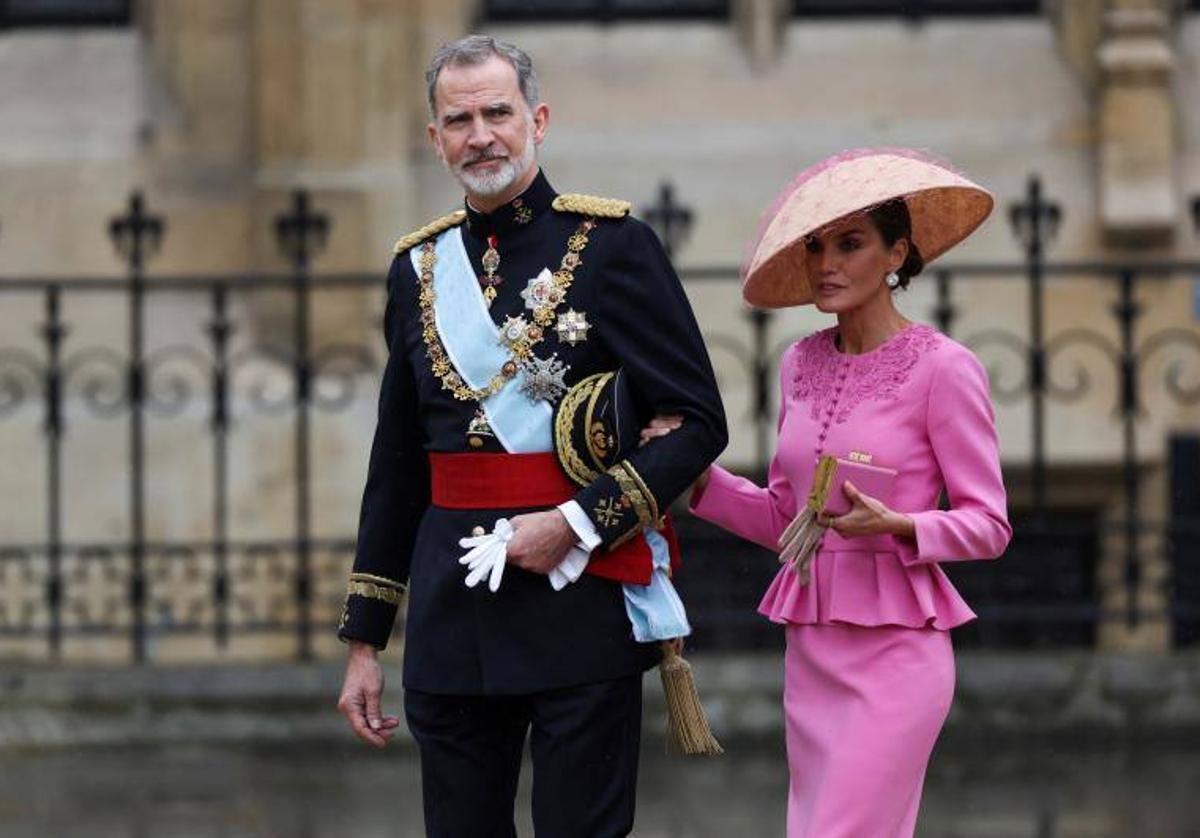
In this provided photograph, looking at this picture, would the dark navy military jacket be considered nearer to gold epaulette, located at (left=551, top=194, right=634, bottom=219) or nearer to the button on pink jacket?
gold epaulette, located at (left=551, top=194, right=634, bottom=219)

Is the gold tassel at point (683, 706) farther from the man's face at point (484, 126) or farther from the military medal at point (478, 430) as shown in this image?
the man's face at point (484, 126)

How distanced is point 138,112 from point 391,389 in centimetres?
753

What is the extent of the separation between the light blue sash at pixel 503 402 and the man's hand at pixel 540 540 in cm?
14

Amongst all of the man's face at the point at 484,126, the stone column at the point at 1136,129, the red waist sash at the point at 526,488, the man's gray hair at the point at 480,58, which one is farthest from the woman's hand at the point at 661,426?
→ the stone column at the point at 1136,129

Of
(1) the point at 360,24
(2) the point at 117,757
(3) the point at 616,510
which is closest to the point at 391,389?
(3) the point at 616,510

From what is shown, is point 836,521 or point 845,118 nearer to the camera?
point 836,521

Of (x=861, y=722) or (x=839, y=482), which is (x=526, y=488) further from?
(x=861, y=722)

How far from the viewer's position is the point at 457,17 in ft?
41.1

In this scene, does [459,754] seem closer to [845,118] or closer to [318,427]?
[318,427]

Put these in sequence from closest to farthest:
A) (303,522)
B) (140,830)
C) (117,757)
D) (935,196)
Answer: (935,196), (140,830), (117,757), (303,522)

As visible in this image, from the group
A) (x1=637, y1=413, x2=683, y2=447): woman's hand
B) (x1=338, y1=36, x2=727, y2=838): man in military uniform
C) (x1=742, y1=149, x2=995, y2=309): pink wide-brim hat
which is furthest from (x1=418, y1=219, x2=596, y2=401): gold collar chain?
(x1=742, y1=149, x2=995, y2=309): pink wide-brim hat

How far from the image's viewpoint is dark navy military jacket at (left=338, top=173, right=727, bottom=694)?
508cm

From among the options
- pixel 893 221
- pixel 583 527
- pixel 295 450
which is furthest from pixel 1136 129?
pixel 583 527

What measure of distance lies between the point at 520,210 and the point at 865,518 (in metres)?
0.77
